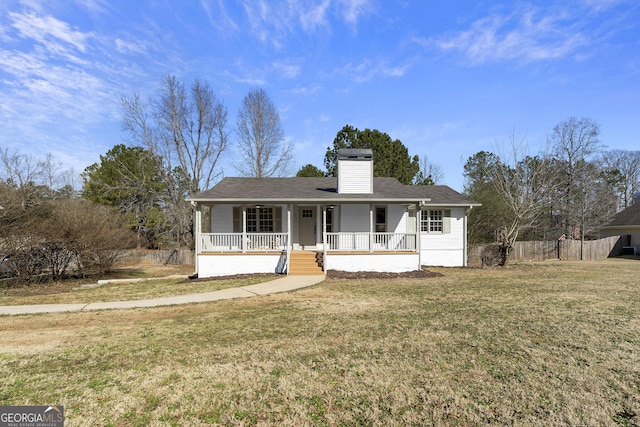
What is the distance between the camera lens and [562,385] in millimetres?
4055

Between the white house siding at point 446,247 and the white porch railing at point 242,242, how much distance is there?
24.5 feet

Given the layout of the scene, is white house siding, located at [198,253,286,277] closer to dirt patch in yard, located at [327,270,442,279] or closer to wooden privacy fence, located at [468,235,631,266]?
dirt patch in yard, located at [327,270,442,279]

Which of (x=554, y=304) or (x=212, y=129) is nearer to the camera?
(x=554, y=304)

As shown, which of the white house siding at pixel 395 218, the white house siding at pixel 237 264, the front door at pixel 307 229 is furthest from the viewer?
the white house siding at pixel 395 218

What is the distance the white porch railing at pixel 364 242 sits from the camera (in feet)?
50.2

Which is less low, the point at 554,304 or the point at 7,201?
the point at 7,201

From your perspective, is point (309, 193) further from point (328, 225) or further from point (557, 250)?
point (557, 250)

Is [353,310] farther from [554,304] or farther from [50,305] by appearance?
[50,305]

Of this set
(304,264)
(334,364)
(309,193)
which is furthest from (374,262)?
(334,364)

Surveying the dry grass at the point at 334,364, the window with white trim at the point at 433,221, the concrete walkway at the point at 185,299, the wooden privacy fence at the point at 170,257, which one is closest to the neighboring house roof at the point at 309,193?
the window with white trim at the point at 433,221

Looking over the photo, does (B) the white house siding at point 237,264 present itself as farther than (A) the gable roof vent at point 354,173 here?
No

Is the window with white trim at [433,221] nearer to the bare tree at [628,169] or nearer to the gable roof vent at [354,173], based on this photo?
the gable roof vent at [354,173]

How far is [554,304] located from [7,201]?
1616 centimetres

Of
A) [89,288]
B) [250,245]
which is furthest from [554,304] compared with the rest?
[89,288]
